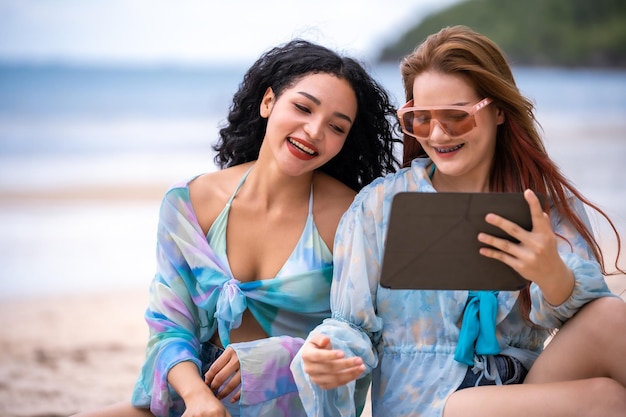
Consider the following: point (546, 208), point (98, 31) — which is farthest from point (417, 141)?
point (98, 31)

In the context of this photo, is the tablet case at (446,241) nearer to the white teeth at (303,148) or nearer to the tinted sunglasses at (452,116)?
the tinted sunglasses at (452,116)

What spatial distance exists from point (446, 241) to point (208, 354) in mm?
1128

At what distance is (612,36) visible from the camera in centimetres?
3600

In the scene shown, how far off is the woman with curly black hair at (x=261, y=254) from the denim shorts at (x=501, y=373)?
61 centimetres

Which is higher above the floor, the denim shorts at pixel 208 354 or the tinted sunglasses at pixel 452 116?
the tinted sunglasses at pixel 452 116

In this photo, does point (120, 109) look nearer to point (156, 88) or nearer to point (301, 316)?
point (156, 88)

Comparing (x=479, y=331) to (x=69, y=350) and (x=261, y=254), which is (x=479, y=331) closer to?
(x=261, y=254)

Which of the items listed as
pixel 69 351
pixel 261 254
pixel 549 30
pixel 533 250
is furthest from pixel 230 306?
pixel 549 30

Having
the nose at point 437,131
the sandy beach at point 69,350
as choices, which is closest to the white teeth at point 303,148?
the nose at point 437,131

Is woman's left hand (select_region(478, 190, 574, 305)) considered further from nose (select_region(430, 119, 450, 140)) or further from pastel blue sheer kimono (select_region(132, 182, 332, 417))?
pastel blue sheer kimono (select_region(132, 182, 332, 417))

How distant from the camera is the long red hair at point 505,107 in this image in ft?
9.21

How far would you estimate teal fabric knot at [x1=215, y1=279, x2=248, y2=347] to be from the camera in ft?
9.55

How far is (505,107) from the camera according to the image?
289 cm

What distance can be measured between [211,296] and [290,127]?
0.67 m
